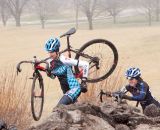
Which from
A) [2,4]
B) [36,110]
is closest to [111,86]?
[36,110]

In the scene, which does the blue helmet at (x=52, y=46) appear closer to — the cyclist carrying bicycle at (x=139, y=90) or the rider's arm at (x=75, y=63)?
the rider's arm at (x=75, y=63)

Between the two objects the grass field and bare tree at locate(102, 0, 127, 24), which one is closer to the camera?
the grass field

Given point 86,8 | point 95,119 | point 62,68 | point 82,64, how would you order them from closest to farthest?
point 95,119
point 62,68
point 82,64
point 86,8

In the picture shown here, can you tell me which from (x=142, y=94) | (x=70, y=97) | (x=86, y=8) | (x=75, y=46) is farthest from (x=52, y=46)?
(x=86, y=8)

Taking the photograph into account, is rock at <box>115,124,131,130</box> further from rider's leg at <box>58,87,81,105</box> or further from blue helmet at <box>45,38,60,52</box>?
blue helmet at <box>45,38,60,52</box>

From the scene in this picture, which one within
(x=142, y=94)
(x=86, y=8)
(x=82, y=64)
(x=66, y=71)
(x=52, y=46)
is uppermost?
(x=86, y=8)

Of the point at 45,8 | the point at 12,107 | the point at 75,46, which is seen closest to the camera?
the point at 12,107

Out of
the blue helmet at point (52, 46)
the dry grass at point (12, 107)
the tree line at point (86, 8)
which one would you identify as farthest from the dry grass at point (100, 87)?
the tree line at point (86, 8)

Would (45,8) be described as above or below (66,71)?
above

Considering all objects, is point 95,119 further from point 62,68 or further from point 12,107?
point 12,107

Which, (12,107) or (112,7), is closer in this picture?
(12,107)

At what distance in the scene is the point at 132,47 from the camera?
36.2m

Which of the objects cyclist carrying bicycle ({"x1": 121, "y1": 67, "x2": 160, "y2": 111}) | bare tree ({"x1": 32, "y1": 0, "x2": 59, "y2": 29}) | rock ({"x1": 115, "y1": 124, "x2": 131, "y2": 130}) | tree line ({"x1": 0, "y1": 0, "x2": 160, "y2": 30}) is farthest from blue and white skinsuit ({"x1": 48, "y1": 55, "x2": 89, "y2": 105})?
bare tree ({"x1": 32, "y1": 0, "x2": 59, "y2": 29})

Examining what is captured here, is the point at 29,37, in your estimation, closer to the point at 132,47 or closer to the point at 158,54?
the point at 132,47
